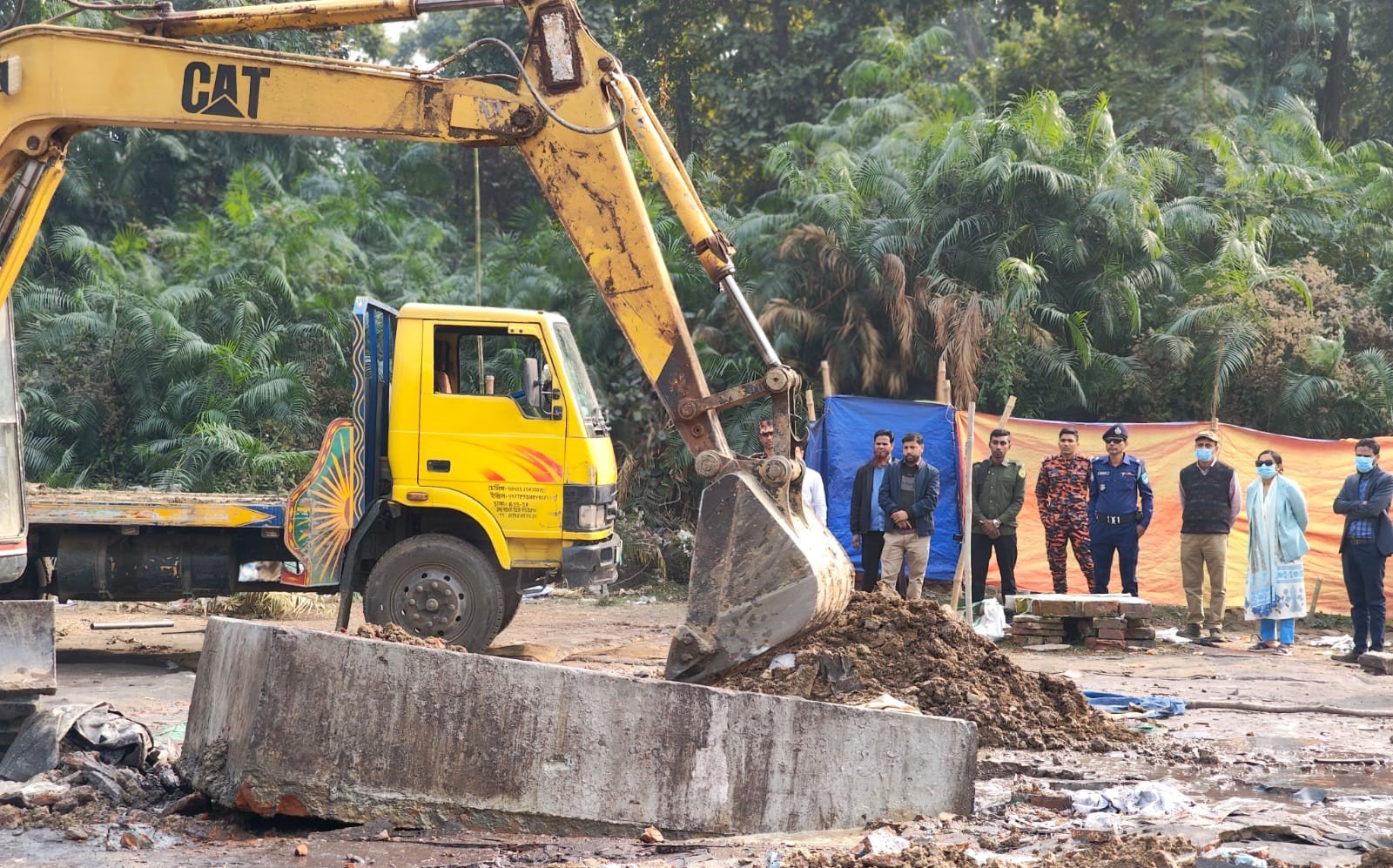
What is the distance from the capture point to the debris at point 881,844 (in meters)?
5.18

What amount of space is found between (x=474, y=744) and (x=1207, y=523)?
330 inches

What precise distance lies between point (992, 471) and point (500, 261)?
11.1 metres

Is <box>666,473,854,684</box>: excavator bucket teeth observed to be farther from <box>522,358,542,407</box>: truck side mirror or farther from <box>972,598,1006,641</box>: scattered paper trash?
<box>972,598,1006,641</box>: scattered paper trash

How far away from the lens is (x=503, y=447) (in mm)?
9625

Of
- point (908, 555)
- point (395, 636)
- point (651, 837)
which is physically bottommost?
point (651, 837)

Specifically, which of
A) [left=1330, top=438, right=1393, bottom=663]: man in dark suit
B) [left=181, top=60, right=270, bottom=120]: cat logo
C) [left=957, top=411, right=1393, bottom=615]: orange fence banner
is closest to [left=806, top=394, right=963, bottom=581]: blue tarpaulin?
[left=957, top=411, right=1393, bottom=615]: orange fence banner

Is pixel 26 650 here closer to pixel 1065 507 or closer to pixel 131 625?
pixel 131 625

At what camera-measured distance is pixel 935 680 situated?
775cm

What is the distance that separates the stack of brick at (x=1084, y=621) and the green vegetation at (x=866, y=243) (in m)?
3.59

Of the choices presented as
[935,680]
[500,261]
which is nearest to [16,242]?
[935,680]

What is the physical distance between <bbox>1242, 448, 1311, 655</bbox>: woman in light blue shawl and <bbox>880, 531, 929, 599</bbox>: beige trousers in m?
2.94

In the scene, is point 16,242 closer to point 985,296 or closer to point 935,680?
point 935,680

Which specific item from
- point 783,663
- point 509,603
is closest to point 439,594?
point 509,603

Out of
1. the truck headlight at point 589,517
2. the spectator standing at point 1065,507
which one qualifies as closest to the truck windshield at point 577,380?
the truck headlight at point 589,517
